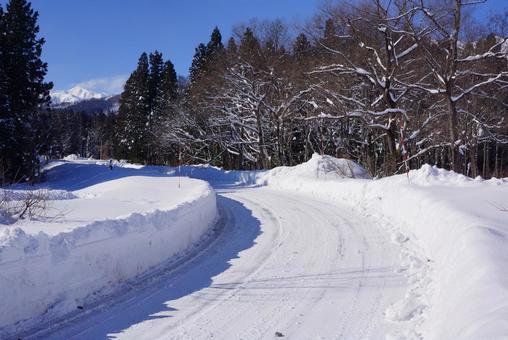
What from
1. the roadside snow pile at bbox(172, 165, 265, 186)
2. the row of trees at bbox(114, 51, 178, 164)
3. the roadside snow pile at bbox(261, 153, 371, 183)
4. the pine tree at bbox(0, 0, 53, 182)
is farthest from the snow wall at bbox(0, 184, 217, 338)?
the row of trees at bbox(114, 51, 178, 164)

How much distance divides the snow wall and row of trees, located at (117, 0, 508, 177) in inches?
413

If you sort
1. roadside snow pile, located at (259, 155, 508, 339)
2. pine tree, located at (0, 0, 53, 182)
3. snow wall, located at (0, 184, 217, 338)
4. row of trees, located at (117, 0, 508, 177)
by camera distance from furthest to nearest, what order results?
1. pine tree, located at (0, 0, 53, 182)
2. row of trees, located at (117, 0, 508, 177)
3. snow wall, located at (0, 184, 217, 338)
4. roadside snow pile, located at (259, 155, 508, 339)

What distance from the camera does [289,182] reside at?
2411cm

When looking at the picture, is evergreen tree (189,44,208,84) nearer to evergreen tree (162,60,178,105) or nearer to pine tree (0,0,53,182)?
evergreen tree (162,60,178,105)

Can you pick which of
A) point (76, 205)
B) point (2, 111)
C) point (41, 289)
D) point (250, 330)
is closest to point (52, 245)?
point (41, 289)

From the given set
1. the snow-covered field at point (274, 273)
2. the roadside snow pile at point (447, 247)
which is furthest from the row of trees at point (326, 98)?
the snow-covered field at point (274, 273)

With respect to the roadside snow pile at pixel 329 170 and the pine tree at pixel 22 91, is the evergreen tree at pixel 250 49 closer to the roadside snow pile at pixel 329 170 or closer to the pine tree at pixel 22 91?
the roadside snow pile at pixel 329 170

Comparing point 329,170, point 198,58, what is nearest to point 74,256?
point 329,170

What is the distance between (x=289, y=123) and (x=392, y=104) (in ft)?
49.2

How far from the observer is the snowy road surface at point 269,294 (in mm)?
5254

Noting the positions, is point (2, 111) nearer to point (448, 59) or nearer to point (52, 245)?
point (448, 59)

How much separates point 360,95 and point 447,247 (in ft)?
89.1

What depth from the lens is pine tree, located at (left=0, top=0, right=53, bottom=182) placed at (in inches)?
1319

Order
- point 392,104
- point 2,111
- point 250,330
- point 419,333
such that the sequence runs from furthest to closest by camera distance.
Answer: point 2,111, point 392,104, point 250,330, point 419,333
